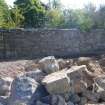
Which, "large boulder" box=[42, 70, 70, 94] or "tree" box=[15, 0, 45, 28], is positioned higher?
"tree" box=[15, 0, 45, 28]

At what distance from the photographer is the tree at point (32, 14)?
26139mm

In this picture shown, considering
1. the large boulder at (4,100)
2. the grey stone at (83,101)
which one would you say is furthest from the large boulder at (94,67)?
the large boulder at (4,100)

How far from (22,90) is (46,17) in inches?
732

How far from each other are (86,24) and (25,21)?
8.51 meters

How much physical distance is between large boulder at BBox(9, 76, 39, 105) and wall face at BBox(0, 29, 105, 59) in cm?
527

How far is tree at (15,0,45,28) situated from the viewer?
85.8ft

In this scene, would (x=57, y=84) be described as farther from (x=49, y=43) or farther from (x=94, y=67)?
(x=49, y=43)

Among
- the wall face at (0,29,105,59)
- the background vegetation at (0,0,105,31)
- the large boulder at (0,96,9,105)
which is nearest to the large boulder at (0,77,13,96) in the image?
the large boulder at (0,96,9,105)

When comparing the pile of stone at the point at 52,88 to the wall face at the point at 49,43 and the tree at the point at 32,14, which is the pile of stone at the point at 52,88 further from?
the tree at the point at 32,14

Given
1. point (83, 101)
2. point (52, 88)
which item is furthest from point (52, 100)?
point (83, 101)

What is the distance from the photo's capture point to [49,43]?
51.3 ft

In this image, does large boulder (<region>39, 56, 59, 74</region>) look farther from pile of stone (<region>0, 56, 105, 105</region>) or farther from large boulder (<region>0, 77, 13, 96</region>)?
large boulder (<region>0, 77, 13, 96</region>)

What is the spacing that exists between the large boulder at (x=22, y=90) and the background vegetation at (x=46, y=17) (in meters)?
8.23

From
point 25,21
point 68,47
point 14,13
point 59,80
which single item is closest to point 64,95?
point 59,80
